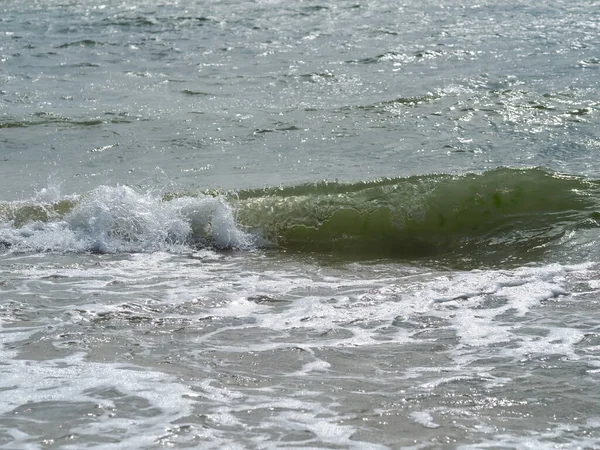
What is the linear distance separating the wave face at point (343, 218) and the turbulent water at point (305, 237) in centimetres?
2

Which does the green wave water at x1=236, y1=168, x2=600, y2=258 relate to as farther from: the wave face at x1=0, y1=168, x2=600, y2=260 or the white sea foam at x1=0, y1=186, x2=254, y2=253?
the white sea foam at x1=0, y1=186, x2=254, y2=253

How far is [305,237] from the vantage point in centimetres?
744

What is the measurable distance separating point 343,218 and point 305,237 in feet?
1.36

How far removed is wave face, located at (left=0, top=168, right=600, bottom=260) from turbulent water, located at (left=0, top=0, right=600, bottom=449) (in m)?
0.02

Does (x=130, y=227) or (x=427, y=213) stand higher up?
(x=130, y=227)

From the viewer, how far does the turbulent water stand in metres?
3.89

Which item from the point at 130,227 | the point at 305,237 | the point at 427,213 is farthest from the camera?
the point at 427,213

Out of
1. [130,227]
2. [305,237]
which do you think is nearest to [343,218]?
[305,237]

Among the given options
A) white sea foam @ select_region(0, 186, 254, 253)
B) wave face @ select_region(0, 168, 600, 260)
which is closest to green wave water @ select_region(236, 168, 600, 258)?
wave face @ select_region(0, 168, 600, 260)

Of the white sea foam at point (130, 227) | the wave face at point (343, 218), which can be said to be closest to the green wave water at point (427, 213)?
the wave face at point (343, 218)

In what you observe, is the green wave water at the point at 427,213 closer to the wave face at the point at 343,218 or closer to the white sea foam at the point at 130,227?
the wave face at the point at 343,218

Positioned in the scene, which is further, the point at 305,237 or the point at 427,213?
the point at 427,213

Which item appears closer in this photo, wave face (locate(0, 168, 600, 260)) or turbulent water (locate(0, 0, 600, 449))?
turbulent water (locate(0, 0, 600, 449))

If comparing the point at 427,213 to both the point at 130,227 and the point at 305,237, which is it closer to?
the point at 305,237
